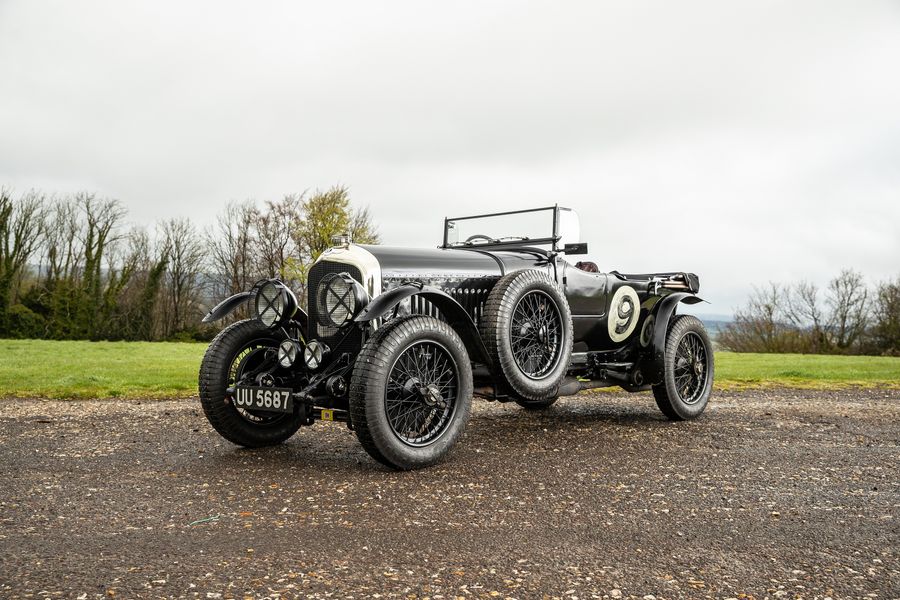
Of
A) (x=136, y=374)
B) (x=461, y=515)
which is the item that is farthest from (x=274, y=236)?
(x=461, y=515)

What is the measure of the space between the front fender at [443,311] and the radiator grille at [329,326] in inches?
16.9

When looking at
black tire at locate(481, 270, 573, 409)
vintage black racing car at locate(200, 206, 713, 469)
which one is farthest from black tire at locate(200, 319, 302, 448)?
black tire at locate(481, 270, 573, 409)

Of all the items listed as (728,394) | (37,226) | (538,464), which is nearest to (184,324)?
(37,226)

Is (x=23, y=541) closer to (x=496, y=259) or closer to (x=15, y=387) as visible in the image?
(x=496, y=259)

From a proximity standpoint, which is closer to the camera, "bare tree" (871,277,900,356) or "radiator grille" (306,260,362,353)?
"radiator grille" (306,260,362,353)

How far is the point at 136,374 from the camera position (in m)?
12.2

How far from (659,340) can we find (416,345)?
3383 mm

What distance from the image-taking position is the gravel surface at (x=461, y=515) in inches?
120

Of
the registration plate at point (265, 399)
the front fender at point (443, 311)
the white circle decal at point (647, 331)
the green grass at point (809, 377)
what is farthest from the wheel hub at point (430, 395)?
the green grass at point (809, 377)

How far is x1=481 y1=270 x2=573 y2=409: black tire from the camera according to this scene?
5734 millimetres

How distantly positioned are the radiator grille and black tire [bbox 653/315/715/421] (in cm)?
352

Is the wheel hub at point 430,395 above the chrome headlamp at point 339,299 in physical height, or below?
below

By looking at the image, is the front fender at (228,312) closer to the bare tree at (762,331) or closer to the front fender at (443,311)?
the front fender at (443,311)

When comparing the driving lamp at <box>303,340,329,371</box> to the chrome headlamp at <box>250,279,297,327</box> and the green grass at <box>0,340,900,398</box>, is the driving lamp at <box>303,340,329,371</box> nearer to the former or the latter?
the chrome headlamp at <box>250,279,297,327</box>
